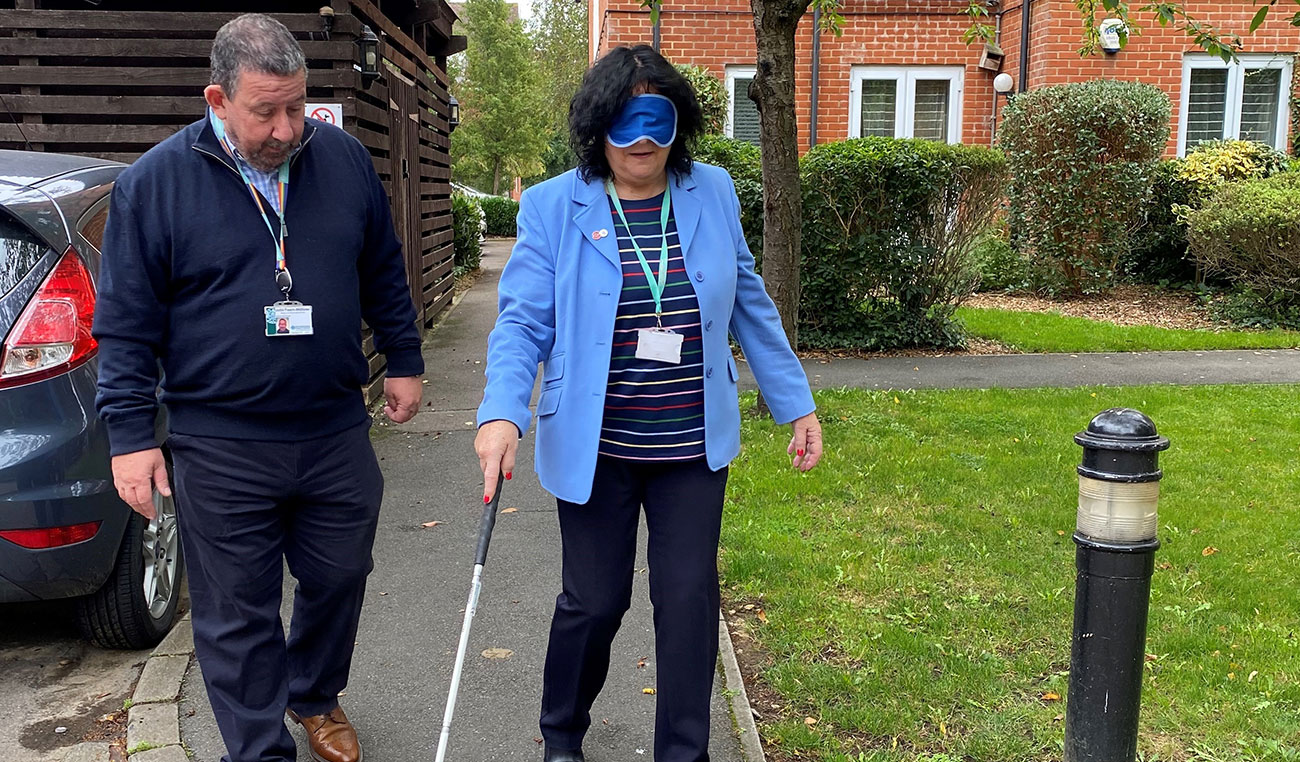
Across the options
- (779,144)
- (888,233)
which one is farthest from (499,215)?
(779,144)

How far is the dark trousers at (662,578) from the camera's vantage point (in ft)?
9.78

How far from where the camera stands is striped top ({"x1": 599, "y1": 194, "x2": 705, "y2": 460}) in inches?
116

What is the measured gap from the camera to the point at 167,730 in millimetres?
3604

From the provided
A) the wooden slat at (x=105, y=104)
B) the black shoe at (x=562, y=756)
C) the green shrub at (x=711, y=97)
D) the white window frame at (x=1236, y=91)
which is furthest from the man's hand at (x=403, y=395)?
the white window frame at (x=1236, y=91)

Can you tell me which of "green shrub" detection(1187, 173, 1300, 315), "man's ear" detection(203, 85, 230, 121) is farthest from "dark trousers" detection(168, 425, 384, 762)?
"green shrub" detection(1187, 173, 1300, 315)

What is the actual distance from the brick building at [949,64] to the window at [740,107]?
0.01 m

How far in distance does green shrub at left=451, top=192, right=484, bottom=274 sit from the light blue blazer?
14.9 m

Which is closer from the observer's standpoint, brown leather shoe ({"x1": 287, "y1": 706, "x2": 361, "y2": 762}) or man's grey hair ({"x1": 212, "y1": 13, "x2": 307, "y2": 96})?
man's grey hair ({"x1": 212, "y1": 13, "x2": 307, "y2": 96})

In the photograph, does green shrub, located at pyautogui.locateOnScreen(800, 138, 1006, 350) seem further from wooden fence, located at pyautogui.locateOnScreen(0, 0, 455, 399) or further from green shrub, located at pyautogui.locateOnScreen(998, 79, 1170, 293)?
wooden fence, located at pyautogui.locateOnScreen(0, 0, 455, 399)

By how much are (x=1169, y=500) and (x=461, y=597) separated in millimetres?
3577

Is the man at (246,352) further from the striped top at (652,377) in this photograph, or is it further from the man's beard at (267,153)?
the striped top at (652,377)

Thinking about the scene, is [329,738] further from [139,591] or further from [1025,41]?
[1025,41]

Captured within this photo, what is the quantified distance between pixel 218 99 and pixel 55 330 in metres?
1.31

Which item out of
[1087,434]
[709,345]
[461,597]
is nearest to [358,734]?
[461,597]
